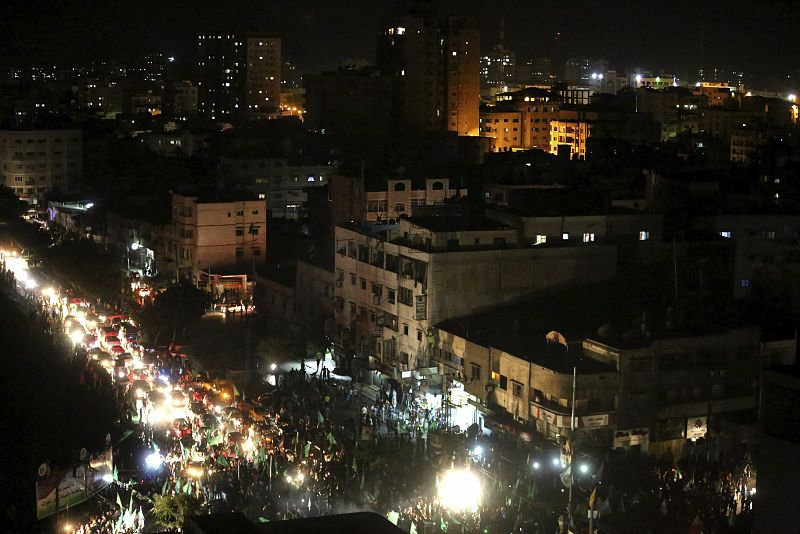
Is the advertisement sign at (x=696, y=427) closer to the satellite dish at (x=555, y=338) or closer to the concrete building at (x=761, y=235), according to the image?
the satellite dish at (x=555, y=338)

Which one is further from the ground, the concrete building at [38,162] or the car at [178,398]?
the concrete building at [38,162]

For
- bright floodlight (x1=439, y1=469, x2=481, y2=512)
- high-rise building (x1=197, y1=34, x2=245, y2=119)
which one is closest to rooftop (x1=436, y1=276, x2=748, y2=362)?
bright floodlight (x1=439, y1=469, x2=481, y2=512)

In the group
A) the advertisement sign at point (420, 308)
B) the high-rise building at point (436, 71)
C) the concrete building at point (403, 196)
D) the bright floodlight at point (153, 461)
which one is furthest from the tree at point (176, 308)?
the high-rise building at point (436, 71)

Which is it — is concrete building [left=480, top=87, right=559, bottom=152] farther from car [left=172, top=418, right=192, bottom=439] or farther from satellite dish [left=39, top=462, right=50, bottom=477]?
satellite dish [left=39, top=462, right=50, bottom=477]

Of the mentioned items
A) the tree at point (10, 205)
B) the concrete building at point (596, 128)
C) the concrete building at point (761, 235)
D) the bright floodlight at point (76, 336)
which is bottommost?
the bright floodlight at point (76, 336)

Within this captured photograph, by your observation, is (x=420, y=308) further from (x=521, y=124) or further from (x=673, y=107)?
(x=673, y=107)

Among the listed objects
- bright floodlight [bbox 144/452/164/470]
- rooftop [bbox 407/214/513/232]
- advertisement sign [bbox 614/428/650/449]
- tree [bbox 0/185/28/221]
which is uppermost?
rooftop [bbox 407/214/513/232]
